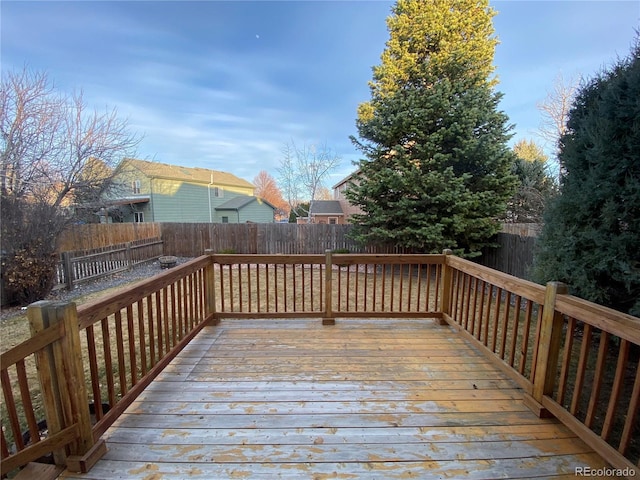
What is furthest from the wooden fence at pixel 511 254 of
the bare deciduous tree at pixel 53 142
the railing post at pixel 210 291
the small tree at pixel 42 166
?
the bare deciduous tree at pixel 53 142

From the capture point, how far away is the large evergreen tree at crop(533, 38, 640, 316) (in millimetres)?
2477

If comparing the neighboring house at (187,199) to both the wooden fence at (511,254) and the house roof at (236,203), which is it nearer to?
the house roof at (236,203)

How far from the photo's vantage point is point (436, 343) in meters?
3.18

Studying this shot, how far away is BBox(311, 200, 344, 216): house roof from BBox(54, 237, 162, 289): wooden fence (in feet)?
36.6

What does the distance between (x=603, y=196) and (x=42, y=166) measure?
35.9 ft

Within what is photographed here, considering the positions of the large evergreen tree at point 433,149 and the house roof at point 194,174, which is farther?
the house roof at point 194,174

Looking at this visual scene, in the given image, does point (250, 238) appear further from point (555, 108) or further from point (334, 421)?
point (555, 108)

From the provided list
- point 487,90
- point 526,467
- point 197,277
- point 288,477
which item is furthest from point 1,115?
point 487,90

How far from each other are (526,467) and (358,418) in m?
0.93

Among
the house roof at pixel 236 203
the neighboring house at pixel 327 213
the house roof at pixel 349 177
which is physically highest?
the house roof at pixel 349 177

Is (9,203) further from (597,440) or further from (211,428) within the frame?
(597,440)

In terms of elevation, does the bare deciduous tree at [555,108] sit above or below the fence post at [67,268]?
above

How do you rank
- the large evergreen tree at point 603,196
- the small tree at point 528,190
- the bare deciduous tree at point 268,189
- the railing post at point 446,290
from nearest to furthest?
the large evergreen tree at point 603,196 < the railing post at point 446,290 < the small tree at point 528,190 < the bare deciduous tree at point 268,189

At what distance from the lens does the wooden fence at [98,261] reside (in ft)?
23.3
